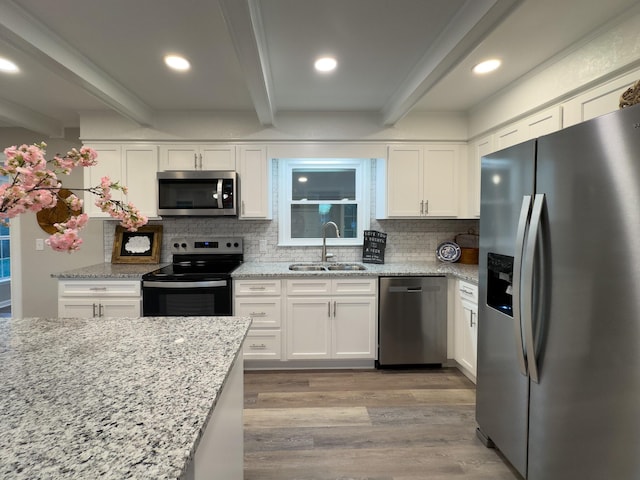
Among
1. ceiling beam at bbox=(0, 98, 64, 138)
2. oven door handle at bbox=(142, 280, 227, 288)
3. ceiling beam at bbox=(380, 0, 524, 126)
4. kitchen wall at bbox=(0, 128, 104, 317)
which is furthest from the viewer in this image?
kitchen wall at bbox=(0, 128, 104, 317)

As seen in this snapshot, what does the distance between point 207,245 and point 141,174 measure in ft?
3.05

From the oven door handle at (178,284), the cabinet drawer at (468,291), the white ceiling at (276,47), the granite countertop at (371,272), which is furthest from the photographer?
the granite countertop at (371,272)

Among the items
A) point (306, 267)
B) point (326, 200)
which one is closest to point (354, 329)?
point (306, 267)

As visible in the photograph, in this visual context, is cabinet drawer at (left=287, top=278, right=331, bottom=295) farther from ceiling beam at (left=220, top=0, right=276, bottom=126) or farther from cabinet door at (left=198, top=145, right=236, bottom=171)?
ceiling beam at (left=220, top=0, right=276, bottom=126)

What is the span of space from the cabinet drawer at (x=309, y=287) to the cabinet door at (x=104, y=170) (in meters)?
1.91

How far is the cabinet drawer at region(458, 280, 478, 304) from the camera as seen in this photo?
2465 millimetres

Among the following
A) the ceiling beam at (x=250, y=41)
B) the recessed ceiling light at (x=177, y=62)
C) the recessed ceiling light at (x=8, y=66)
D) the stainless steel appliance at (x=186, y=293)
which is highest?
the recessed ceiling light at (x=177, y=62)

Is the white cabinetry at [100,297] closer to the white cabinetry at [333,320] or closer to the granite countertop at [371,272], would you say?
the granite countertop at [371,272]

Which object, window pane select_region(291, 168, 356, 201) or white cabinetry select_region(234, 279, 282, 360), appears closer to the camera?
white cabinetry select_region(234, 279, 282, 360)

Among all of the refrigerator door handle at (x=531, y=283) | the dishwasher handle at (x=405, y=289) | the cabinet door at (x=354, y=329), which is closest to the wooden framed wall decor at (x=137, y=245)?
the cabinet door at (x=354, y=329)

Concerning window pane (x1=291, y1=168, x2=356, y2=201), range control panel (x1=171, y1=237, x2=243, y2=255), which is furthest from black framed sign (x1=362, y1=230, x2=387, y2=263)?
range control panel (x1=171, y1=237, x2=243, y2=255)

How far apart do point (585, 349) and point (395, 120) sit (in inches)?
94.5

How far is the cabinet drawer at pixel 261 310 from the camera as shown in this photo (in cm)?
279

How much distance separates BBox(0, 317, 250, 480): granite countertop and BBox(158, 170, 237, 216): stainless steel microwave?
1747 mm
